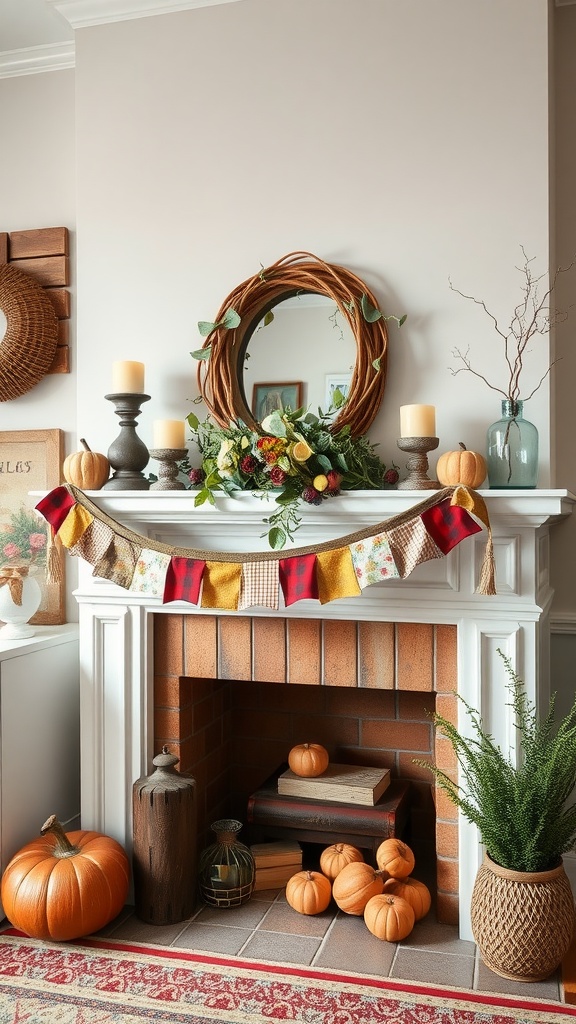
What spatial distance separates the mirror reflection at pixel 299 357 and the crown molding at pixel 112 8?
3.34ft

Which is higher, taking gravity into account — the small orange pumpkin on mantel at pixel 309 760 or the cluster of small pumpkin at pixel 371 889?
the small orange pumpkin on mantel at pixel 309 760

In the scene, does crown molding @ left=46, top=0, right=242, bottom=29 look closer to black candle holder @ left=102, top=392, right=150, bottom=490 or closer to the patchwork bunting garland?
black candle holder @ left=102, top=392, right=150, bottom=490

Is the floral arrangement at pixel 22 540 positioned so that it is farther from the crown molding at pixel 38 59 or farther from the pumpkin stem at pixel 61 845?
the crown molding at pixel 38 59

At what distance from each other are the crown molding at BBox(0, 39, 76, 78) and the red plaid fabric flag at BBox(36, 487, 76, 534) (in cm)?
163

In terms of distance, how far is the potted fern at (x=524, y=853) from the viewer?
202 centimetres

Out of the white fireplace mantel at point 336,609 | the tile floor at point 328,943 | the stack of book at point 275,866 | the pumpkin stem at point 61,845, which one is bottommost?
the tile floor at point 328,943

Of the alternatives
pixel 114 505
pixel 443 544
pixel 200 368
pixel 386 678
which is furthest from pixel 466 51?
pixel 386 678

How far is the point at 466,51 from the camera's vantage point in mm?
2361

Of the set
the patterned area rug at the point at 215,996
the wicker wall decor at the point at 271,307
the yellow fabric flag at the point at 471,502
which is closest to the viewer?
the patterned area rug at the point at 215,996

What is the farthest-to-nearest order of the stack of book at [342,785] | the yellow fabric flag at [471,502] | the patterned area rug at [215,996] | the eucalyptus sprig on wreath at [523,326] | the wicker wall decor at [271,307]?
the stack of book at [342,785] → the wicker wall decor at [271,307] → the eucalyptus sprig on wreath at [523,326] → the yellow fabric flag at [471,502] → the patterned area rug at [215,996]

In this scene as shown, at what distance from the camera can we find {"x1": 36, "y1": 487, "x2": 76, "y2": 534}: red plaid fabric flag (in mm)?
2445

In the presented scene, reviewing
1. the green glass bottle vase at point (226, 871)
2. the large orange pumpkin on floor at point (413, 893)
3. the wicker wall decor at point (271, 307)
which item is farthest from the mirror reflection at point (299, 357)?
the large orange pumpkin on floor at point (413, 893)

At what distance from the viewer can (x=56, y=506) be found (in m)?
2.46

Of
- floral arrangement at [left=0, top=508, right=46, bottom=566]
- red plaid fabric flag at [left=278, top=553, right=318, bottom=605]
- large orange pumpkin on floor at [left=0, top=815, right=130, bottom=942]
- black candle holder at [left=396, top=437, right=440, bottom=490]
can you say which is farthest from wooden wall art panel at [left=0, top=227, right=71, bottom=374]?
large orange pumpkin on floor at [left=0, top=815, right=130, bottom=942]
